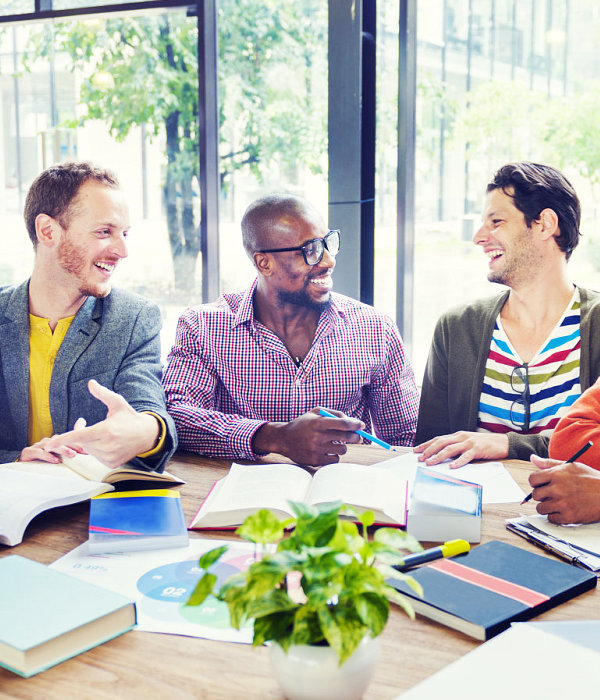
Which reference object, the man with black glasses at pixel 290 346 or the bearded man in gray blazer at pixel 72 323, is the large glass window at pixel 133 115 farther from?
the bearded man in gray blazer at pixel 72 323

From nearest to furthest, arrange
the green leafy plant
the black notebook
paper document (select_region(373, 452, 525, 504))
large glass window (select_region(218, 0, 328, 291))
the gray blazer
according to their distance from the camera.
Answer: the green leafy plant
the black notebook
paper document (select_region(373, 452, 525, 504))
the gray blazer
large glass window (select_region(218, 0, 328, 291))

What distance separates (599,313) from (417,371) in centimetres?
96

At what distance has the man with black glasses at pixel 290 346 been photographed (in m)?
2.12

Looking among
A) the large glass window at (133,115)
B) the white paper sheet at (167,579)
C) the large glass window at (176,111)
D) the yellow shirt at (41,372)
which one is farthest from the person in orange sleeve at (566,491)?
the large glass window at (133,115)

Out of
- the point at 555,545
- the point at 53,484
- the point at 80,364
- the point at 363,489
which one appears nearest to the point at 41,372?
the point at 80,364

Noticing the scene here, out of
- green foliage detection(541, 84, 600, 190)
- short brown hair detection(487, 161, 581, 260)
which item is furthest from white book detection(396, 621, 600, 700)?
green foliage detection(541, 84, 600, 190)

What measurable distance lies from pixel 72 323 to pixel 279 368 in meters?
0.56

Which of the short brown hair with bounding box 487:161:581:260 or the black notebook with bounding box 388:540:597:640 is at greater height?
the short brown hair with bounding box 487:161:581:260

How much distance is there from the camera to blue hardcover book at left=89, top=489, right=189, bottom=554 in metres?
1.22

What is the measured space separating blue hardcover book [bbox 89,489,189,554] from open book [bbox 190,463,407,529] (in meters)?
0.06

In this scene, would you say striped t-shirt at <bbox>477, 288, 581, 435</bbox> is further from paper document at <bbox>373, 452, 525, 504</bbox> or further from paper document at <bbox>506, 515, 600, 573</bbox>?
paper document at <bbox>506, 515, 600, 573</bbox>

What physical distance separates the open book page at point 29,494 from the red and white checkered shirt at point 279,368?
1.93 feet

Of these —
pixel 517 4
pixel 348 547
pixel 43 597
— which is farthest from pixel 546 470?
pixel 517 4

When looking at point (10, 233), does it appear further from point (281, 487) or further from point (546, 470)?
point (546, 470)
